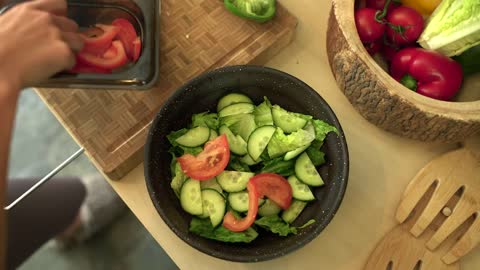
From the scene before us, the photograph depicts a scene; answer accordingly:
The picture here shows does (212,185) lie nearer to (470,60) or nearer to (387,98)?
(387,98)

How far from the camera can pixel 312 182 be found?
1.03 meters

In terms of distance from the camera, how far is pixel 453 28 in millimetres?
1055

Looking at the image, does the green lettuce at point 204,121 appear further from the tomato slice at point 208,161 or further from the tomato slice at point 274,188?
the tomato slice at point 274,188

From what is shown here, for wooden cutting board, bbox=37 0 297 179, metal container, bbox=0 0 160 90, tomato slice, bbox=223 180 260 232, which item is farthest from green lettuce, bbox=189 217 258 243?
metal container, bbox=0 0 160 90

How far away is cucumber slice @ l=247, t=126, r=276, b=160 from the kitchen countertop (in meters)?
0.24

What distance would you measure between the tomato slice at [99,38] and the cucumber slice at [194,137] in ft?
0.93

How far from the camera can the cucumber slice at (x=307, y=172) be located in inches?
40.4

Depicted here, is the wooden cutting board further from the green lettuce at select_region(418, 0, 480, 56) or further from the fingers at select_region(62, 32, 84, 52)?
the green lettuce at select_region(418, 0, 480, 56)

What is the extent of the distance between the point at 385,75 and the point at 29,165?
1344mm

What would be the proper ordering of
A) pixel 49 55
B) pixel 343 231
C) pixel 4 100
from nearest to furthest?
pixel 4 100, pixel 49 55, pixel 343 231

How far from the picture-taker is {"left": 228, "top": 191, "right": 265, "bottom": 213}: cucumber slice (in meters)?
1.01

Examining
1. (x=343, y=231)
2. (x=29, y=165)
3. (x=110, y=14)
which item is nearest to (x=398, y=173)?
(x=343, y=231)

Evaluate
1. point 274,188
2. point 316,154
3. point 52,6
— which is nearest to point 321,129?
point 316,154

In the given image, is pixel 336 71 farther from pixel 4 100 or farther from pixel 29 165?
pixel 29 165
